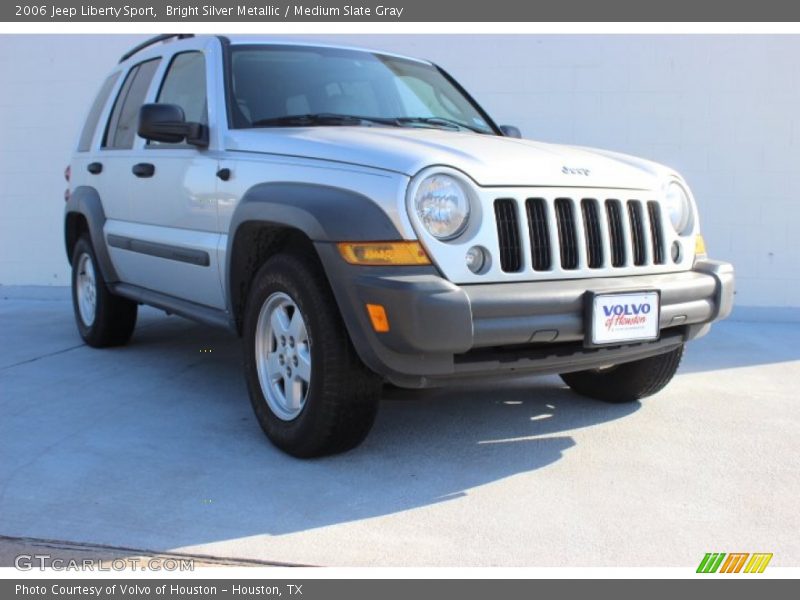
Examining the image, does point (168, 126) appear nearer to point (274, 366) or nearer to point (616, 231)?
point (274, 366)

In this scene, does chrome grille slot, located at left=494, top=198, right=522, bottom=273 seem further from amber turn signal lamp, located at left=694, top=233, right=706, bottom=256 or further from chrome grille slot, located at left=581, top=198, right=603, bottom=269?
amber turn signal lamp, located at left=694, top=233, right=706, bottom=256

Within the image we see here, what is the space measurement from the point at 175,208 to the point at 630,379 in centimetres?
254

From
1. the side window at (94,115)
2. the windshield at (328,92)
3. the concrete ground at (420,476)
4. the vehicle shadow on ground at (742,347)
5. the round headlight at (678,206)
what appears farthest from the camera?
the side window at (94,115)

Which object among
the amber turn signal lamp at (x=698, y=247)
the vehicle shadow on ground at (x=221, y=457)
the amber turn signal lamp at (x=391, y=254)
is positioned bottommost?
the vehicle shadow on ground at (x=221, y=457)

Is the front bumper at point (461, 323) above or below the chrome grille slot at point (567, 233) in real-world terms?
below

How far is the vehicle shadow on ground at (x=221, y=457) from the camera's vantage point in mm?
2982

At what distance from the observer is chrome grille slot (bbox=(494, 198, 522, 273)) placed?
320 cm

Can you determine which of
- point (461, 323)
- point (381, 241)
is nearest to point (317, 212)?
point (381, 241)

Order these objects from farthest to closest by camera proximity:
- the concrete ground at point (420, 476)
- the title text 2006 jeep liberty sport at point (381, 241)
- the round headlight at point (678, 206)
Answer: the round headlight at point (678, 206)
the title text 2006 jeep liberty sport at point (381, 241)
the concrete ground at point (420, 476)

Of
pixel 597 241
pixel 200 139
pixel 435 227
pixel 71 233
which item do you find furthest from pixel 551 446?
pixel 71 233

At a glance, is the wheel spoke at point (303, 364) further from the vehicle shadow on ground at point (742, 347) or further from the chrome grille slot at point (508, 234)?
the vehicle shadow on ground at point (742, 347)

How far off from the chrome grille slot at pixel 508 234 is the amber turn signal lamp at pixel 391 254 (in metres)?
0.33

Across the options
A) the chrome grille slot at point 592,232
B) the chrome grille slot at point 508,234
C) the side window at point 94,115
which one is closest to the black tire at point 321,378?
the chrome grille slot at point 508,234

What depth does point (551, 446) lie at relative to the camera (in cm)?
375
